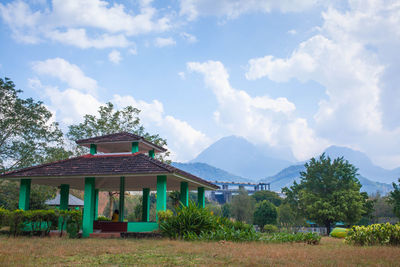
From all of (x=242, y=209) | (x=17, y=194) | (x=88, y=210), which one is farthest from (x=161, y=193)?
(x=242, y=209)

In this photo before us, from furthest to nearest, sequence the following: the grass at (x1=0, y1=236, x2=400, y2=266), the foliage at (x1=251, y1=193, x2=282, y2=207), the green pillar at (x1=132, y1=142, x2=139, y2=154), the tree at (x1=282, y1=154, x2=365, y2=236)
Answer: the foliage at (x1=251, y1=193, x2=282, y2=207)
the tree at (x1=282, y1=154, x2=365, y2=236)
the green pillar at (x1=132, y1=142, x2=139, y2=154)
the grass at (x1=0, y1=236, x2=400, y2=266)

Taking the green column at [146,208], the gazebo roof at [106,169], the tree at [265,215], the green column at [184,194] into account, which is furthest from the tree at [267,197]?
the gazebo roof at [106,169]

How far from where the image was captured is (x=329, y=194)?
3247 cm

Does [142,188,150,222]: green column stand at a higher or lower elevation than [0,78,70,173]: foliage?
lower

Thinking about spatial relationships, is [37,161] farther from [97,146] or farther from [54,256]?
[54,256]

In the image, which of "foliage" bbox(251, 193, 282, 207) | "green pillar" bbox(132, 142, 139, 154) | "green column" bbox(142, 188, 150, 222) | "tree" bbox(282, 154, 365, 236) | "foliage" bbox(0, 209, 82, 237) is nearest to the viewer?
"foliage" bbox(0, 209, 82, 237)

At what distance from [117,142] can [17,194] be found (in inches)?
669

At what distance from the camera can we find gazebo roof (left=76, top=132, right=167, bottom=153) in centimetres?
1850

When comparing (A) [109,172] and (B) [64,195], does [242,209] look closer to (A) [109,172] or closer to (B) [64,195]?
(B) [64,195]

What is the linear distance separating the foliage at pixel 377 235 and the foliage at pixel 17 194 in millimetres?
26252

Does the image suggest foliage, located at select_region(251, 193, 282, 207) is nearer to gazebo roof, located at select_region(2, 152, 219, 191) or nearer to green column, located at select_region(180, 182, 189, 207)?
green column, located at select_region(180, 182, 189, 207)

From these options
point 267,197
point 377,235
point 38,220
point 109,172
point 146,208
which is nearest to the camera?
point 377,235

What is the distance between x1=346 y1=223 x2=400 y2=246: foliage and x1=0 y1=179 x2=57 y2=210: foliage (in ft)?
86.1

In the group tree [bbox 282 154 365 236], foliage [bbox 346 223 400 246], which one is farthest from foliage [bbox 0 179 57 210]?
foliage [bbox 346 223 400 246]
